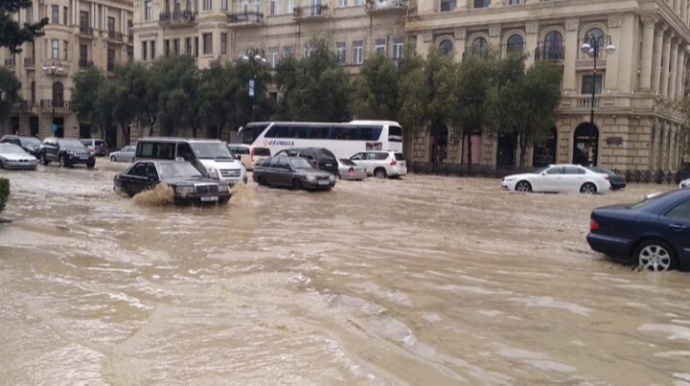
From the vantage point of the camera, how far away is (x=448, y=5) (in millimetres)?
50469

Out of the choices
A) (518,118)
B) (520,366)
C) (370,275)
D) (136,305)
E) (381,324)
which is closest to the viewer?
(520,366)

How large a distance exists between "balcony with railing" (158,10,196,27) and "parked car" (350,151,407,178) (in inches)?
1295

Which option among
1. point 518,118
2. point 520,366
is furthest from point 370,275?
point 518,118

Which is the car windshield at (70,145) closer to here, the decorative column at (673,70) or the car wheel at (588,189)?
the car wheel at (588,189)

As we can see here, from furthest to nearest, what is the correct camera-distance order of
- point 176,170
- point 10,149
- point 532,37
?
point 532,37
point 10,149
point 176,170

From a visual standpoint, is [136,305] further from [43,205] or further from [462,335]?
[43,205]

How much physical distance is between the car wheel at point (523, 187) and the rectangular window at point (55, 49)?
61.2m

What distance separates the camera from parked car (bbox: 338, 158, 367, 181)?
111 feet

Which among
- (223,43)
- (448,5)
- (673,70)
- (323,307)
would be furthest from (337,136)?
(323,307)

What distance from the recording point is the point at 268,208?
19453 millimetres

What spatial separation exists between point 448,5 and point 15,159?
32.5 metres

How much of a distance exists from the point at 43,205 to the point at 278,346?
48.7ft

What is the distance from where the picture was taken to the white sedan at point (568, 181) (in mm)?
27997

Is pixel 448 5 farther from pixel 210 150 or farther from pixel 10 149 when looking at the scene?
pixel 10 149
